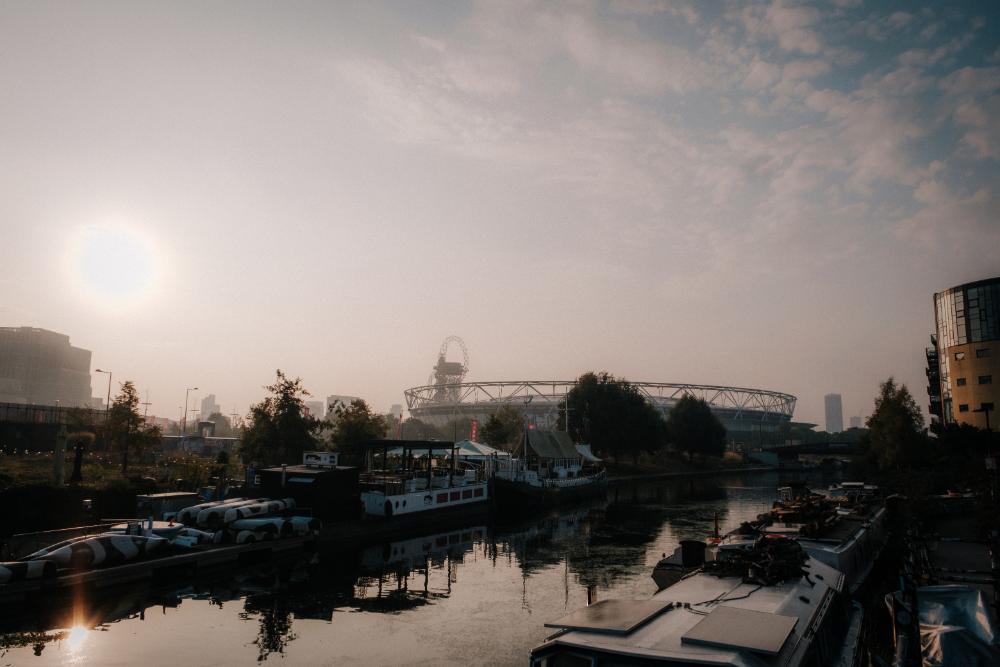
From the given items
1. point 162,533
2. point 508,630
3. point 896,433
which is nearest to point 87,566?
point 162,533

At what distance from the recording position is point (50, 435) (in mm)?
74688

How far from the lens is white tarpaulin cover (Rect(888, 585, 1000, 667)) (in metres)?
14.3

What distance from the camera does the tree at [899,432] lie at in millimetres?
73438

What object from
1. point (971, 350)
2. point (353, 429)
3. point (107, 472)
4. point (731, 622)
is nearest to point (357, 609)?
point (731, 622)

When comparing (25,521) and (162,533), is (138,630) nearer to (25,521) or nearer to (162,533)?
(162,533)

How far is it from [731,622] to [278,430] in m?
60.0

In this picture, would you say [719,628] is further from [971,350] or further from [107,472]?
[971,350]

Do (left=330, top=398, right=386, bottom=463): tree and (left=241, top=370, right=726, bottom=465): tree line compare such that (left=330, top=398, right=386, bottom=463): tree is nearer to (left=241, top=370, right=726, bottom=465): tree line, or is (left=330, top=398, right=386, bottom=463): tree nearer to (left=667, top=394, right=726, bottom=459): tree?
(left=241, top=370, right=726, bottom=465): tree line

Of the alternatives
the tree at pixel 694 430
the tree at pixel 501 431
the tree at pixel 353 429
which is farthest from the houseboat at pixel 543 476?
the tree at pixel 694 430

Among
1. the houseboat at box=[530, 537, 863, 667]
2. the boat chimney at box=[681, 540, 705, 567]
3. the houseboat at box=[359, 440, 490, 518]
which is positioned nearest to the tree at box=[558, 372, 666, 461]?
the houseboat at box=[359, 440, 490, 518]

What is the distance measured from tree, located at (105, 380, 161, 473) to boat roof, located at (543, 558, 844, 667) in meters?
62.8

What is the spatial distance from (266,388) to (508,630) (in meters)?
50.1

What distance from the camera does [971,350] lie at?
315 ft

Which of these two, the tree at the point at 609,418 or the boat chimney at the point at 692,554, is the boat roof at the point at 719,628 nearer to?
the boat chimney at the point at 692,554
